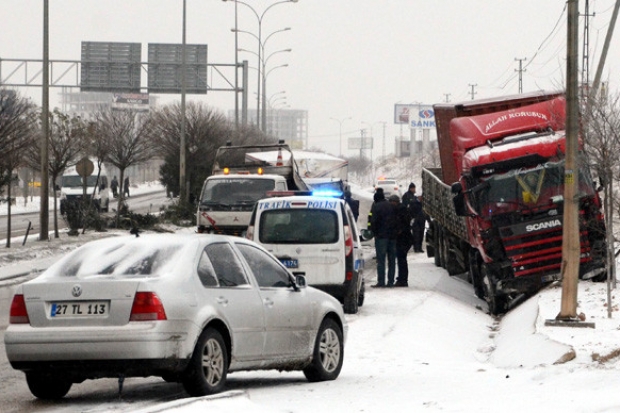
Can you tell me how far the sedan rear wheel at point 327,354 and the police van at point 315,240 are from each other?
21.7 ft

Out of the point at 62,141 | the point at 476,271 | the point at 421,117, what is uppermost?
the point at 421,117

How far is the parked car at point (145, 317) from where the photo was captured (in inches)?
393

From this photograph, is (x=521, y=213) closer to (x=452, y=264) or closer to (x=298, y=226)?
(x=298, y=226)

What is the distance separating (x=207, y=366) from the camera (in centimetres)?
1035

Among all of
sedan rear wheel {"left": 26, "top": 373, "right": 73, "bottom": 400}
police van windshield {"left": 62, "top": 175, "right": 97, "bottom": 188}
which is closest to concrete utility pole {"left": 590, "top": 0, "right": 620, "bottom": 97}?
sedan rear wheel {"left": 26, "top": 373, "right": 73, "bottom": 400}

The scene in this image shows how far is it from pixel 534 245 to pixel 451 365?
844 cm

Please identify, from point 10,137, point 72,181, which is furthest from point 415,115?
point 10,137

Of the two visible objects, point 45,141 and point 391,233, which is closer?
point 391,233

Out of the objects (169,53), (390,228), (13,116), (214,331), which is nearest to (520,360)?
(214,331)

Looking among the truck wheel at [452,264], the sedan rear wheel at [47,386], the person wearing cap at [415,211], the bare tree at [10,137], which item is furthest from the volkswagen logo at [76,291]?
the person wearing cap at [415,211]

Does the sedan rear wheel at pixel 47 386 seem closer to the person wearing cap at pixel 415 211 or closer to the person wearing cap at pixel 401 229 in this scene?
the person wearing cap at pixel 401 229

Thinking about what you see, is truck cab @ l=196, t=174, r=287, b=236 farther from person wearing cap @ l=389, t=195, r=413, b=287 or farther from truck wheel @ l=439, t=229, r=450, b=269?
person wearing cap @ l=389, t=195, r=413, b=287

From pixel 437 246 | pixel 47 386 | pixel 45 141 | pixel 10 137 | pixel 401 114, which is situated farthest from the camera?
pixel 401 114

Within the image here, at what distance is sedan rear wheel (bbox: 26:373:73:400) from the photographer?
1052 cm
